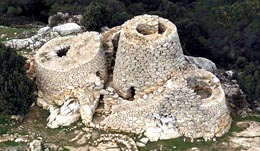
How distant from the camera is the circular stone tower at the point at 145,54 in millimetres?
25406

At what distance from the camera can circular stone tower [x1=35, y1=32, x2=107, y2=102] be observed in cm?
2703

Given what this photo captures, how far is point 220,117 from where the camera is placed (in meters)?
26.4

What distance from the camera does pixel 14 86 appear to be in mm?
26516

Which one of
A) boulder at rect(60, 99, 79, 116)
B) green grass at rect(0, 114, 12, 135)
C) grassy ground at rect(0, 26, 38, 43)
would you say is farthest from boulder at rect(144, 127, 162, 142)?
grassy ground at rect(0, 26, 38, 43)

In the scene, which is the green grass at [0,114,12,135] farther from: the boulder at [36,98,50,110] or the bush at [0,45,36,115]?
the boulder at [36,98,50,110]

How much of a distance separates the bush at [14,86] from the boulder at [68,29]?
7171 mm

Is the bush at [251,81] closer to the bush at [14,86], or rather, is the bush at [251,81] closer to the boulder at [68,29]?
the boulder at [68,29]

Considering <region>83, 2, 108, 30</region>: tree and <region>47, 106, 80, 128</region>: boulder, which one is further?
<region>83, 2, 108, 30</region>: tree

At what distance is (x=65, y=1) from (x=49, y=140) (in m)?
19.6

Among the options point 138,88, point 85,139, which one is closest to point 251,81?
point 138,88

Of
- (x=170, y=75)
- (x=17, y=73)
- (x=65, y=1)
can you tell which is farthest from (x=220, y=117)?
(x=65, y=1)

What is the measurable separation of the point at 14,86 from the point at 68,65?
296 cm

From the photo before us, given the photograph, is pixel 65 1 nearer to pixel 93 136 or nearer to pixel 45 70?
pixel 45 70

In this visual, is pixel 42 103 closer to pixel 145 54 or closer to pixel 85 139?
pixel 85 139
